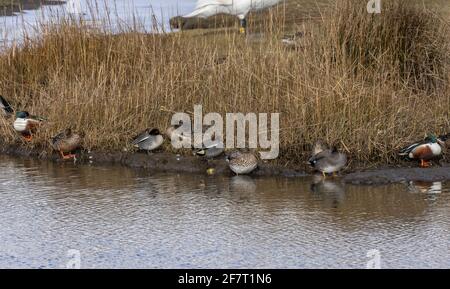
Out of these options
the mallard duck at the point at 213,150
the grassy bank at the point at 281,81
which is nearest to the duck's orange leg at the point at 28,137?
the grassy bank at the point at 281,81

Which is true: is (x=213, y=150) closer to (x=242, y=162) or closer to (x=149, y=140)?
(x=242, y=162)

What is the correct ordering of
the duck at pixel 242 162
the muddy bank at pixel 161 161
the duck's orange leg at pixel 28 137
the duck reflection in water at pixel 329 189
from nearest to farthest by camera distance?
the duck reflection in water at pixel 329 189, the duck at pixel 242 162, the muddy bank at pixel 161 161, the duck's orange leg at pixel 28 137

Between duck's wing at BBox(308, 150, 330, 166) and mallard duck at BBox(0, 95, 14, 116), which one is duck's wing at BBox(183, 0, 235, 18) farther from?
duck's wing at BBox(308, 150, 330, 166)

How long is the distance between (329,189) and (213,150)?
1.46 meters

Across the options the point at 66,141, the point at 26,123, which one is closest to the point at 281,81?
the point at 66,141

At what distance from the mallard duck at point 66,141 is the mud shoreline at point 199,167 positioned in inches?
7.5

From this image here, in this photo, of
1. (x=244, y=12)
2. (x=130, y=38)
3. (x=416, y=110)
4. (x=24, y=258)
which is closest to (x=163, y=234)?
(x=24, y=258)

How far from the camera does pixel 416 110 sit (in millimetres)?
10141

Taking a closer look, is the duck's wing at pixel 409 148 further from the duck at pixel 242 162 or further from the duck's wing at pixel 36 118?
the duck's wing at pixel 36 118

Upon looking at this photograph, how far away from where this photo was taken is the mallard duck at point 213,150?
1002 centimetres

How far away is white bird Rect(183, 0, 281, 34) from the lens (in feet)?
51.3

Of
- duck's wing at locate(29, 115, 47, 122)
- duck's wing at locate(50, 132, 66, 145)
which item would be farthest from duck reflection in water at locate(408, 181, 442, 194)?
duck's wing at locate(29, 115, 47, 122)

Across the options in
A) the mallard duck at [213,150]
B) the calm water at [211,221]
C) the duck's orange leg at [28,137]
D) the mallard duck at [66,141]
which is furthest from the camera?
the duck's orange leg at [28,137]

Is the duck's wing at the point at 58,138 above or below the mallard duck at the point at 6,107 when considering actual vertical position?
below
